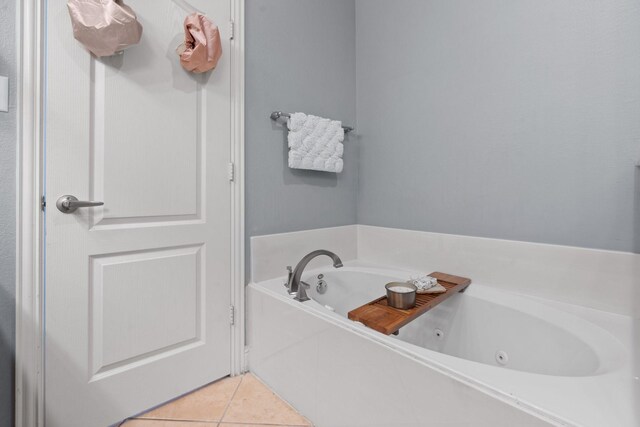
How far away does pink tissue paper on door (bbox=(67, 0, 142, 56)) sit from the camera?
104cm

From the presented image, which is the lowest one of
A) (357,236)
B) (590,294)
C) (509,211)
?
(590,294)

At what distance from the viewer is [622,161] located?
119cm

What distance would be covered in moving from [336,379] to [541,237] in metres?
1.13

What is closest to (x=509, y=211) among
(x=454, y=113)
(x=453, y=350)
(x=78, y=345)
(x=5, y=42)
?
(x=454, y=113)

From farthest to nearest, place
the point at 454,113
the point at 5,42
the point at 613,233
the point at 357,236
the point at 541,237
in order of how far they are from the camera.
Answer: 1. the point at 357,236
2. the point at 454,113
3. the point at 541,237
4. the point at 613,233
5. the point at 5,42

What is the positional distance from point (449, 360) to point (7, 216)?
1505mm

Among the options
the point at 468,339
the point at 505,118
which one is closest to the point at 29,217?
the point at 468,339

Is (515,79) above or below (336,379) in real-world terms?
above

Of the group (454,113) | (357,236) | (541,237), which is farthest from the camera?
(357,236)

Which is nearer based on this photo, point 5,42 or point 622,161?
point 5,42

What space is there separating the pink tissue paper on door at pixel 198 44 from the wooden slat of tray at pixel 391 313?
1268 millimetres

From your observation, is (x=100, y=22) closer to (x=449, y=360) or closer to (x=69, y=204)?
(x=69, y=204)

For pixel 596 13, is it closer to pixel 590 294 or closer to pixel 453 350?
pixel 590 294

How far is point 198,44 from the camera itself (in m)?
1.29
